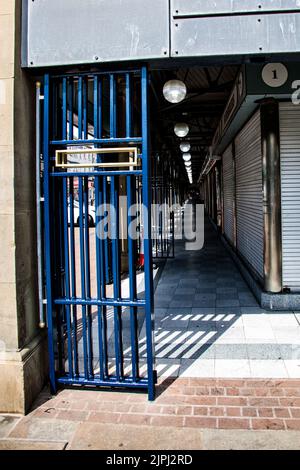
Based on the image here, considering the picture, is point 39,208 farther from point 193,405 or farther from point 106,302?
point 193,405

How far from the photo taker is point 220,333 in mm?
5641

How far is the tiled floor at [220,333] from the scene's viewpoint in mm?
4527

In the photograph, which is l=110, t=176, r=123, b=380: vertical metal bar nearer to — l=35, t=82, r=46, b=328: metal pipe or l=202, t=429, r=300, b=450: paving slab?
l=35, t=82, r=46, b=328: metal pipe

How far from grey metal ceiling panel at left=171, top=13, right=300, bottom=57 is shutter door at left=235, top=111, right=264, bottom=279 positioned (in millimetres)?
3672

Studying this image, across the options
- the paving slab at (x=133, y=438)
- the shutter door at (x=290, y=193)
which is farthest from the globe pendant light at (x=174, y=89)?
the paving slab at (x=133, y=438)

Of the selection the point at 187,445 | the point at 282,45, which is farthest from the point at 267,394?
the point at 282,45

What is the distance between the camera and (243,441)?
3.15 metres

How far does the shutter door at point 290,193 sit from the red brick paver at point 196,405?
9.63ft

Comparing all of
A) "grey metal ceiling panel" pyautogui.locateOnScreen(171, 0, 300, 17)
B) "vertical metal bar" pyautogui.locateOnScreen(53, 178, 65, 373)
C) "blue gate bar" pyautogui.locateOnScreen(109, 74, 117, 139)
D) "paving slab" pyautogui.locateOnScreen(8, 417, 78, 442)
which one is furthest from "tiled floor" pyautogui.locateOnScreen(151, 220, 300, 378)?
"grey metal ceiling panel" pyautogui.locateOnScreen(171, 0, 300, 17)

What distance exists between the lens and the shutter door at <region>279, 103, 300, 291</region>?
21.9ft

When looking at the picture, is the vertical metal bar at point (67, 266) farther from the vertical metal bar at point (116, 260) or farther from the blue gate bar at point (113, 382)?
the vertical metal bar at point (116, 260)

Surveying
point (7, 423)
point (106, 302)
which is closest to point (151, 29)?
point (106, 302)
